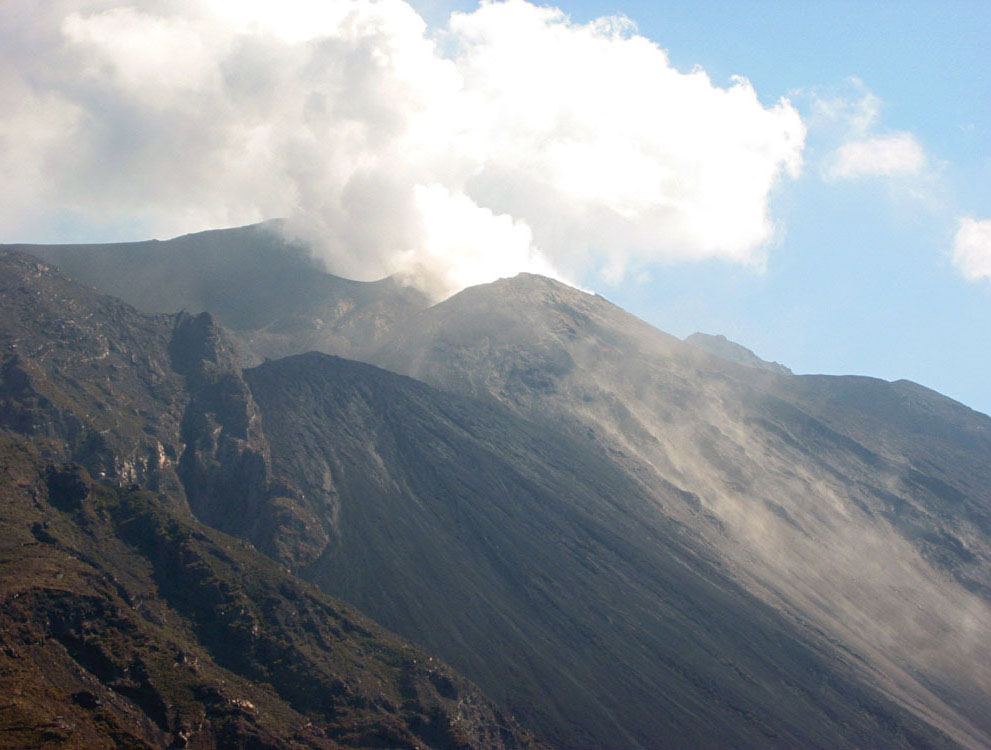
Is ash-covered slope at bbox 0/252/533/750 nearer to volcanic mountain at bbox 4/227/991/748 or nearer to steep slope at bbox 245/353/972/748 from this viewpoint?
volcanic mountain at bbox 4/227/991/748

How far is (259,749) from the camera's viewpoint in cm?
5559

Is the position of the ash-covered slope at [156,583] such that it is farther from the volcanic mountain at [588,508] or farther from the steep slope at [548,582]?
the steep slope at [548,582]

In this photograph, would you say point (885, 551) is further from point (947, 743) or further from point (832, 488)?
point (947, 743)

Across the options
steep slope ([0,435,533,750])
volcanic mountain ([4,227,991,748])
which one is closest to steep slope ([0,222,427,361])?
volcanic mountain ([4,227,991,748])

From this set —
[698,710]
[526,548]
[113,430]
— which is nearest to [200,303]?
[113,430]

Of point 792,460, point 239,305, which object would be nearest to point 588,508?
point 792,460

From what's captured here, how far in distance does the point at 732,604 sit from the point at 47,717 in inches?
3148

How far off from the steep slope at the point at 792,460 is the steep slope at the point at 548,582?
8504 millimetres

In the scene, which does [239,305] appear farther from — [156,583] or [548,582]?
[156,583]

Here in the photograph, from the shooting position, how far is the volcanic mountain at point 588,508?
89.1 m

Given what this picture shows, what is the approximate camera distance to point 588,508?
4641 inches

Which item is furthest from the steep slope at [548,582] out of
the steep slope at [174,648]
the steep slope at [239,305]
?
the steep slope at [239,305]

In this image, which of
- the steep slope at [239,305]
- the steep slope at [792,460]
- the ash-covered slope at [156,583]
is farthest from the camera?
the steep slope at [239,305]

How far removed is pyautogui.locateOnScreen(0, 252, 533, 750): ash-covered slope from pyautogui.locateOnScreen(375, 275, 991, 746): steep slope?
51.9 metres
